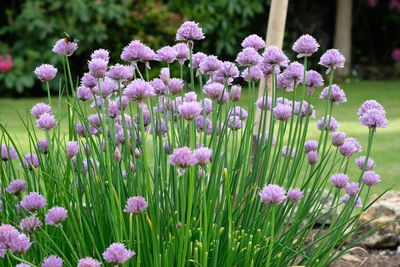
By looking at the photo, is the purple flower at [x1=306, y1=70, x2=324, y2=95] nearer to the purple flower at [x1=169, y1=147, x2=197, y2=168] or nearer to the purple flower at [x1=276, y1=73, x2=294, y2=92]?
the purple flower at [x1=276, y1=73, x2=294, y2=92]

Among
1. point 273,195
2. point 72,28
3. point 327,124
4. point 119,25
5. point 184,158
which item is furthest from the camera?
point 119,25

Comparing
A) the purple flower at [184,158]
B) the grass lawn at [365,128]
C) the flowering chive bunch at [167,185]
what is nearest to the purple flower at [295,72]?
the flowering chive bunch at [167,185]

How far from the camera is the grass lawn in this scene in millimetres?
5723

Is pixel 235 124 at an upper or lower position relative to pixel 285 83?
lower

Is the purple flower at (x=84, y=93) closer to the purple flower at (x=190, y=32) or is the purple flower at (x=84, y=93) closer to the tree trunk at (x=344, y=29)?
the purple flower at (x=190, y=32)

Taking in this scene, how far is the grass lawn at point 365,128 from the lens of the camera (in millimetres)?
5723

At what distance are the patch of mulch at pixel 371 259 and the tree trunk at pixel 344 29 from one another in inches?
401

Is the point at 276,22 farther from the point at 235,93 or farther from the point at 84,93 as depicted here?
the point at 84,93

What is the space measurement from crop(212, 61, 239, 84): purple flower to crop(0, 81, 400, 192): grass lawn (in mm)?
1266

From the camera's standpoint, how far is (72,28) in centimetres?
1038

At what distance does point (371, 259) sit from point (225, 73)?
4.32 ft

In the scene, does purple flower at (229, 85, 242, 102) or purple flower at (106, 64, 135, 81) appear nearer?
purple flower at (106, 64, 135, 81)

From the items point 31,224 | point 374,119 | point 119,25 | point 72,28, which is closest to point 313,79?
point 374,119

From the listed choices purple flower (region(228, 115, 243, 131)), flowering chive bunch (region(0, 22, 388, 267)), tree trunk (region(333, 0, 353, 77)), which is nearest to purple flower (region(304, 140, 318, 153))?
flowering chive bunch (region(0, 22, 388, 267))
